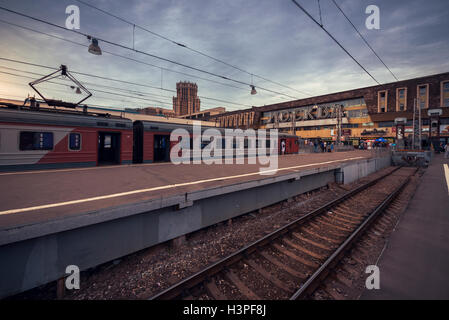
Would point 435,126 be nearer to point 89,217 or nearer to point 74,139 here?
point 89,217

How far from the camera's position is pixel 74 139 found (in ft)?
31.0

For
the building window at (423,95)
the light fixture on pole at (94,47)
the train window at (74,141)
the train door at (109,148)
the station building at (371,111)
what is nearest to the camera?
the light fixture on pole at (94,47)

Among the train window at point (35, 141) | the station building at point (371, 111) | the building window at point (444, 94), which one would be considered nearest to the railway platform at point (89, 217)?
the train window at point (35, 141)

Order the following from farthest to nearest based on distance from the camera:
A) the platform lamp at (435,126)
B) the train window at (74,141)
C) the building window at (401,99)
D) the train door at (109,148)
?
1. the building window at (401,99)
2. the platform lamp at (435,126)
3. the train door at (109,148)
4. the train window at (74,141)

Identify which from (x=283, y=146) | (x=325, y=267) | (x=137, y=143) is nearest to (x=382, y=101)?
(x=283, y=146)

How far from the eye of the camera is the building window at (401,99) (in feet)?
144

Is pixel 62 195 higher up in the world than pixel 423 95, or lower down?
lower down

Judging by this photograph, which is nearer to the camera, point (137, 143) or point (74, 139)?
point (74, 139)

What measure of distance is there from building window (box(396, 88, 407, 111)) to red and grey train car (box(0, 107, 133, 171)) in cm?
5777

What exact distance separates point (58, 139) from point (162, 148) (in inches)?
201

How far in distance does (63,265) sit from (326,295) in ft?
16.1

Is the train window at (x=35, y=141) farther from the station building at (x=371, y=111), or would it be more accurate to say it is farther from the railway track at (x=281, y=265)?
the station building at (x=371, y=111)

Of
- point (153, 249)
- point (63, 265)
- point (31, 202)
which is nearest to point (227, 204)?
point (153, 249)

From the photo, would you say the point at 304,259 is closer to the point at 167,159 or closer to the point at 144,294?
the point at 144,294
